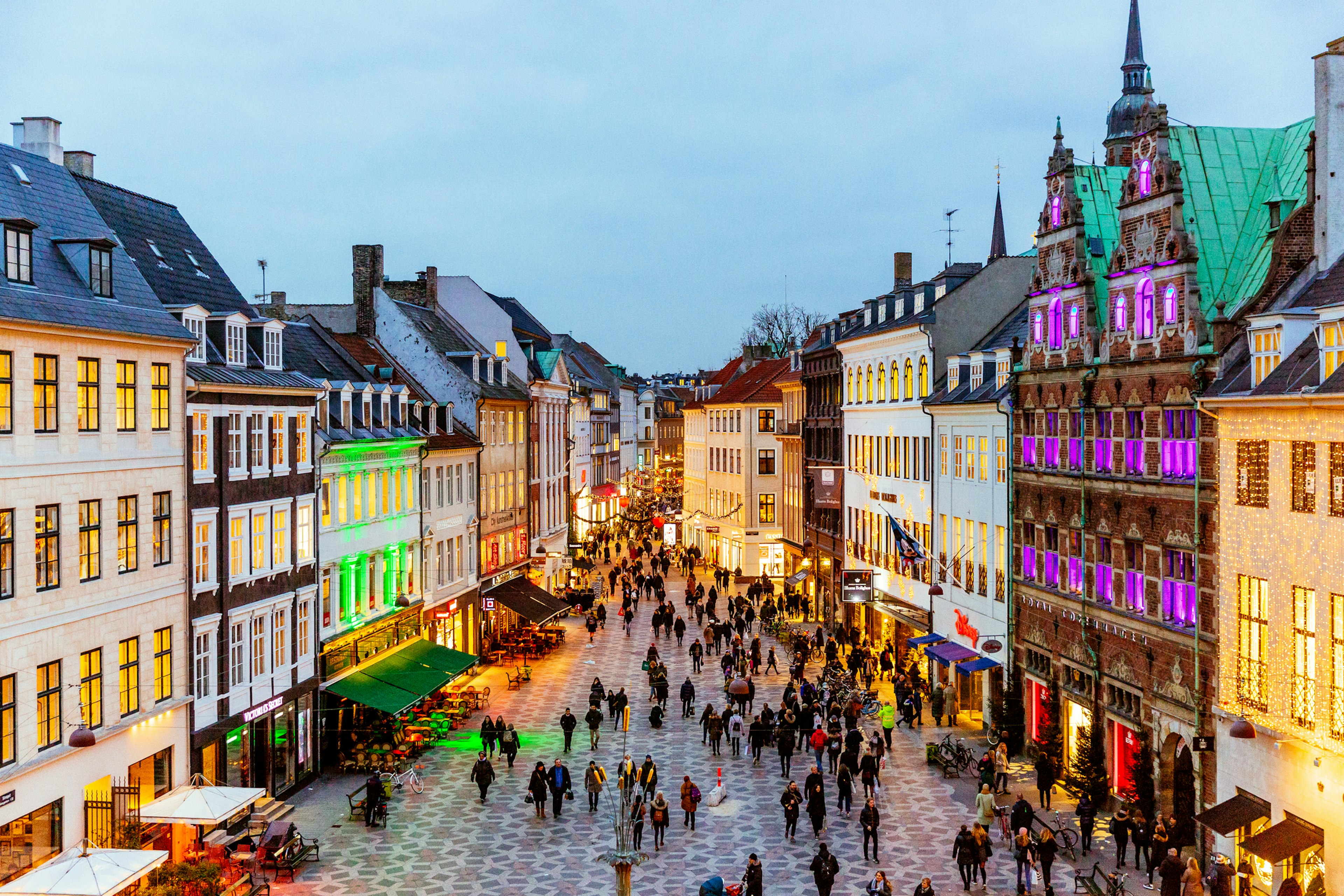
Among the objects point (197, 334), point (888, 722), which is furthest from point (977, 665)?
point (197, 334)

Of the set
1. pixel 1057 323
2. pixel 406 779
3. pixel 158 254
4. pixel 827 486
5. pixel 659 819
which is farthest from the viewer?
pixel 827 486

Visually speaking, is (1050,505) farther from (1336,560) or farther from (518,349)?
(518,349)

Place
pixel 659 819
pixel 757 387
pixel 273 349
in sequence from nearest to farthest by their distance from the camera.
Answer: pixel 659 819 < pixel 273 349 < pixel 757 387

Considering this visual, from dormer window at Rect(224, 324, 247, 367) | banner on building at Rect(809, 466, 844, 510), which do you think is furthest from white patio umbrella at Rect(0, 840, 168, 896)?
banner on building at Rect(809, 466, 844, 510)

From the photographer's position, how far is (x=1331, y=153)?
25.6m

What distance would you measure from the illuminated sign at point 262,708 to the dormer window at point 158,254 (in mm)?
10741

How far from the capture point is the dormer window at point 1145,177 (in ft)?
98.7

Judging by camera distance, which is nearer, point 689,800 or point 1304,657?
point 1304,657

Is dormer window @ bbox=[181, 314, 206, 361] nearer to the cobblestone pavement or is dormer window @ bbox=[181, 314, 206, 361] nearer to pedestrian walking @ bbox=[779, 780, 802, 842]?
the cobblestone pavement

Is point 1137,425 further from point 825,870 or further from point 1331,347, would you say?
point 825,870

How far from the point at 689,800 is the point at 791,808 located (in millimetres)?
2568

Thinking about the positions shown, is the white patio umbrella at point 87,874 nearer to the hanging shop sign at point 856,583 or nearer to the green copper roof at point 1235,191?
the green copper roof at point 1235,191

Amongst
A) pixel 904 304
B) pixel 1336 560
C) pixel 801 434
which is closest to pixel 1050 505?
pixel 1336 560

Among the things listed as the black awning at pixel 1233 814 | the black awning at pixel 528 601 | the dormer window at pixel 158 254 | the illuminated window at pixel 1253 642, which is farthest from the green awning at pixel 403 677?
the illuminated window at pixel 1253 642
